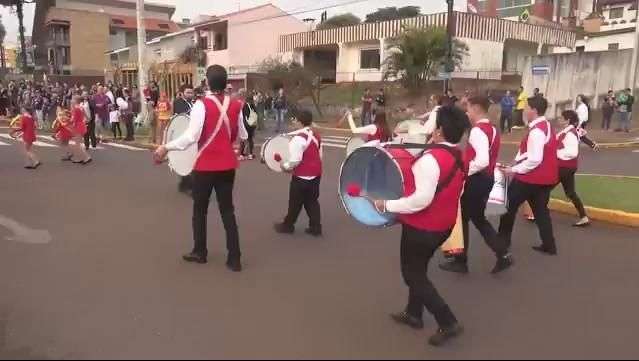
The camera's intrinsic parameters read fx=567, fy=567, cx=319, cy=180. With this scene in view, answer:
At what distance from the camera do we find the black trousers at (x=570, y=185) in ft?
24.4

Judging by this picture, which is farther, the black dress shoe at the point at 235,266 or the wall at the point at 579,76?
the wall at the point at 579,76

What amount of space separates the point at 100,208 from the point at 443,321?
6154 mm

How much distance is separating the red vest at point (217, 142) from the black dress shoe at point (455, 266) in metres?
2.38

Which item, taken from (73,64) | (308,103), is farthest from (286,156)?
(73,64)

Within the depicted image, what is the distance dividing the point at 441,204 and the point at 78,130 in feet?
36.9

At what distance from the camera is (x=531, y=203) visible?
632 cm

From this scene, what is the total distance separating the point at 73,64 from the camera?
66375 millimetres

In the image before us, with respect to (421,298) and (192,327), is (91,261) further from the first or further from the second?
(421,298)

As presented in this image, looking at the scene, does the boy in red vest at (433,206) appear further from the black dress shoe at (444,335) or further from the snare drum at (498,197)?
the snare drum at (498,197)

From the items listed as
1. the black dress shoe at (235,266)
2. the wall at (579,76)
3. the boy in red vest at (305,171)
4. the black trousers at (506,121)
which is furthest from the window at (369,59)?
the black dress shoe at (235,266)

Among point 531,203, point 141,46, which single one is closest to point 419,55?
point 141,46

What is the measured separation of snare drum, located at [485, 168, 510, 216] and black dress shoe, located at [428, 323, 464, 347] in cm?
219

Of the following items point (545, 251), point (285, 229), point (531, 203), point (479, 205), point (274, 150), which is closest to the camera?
point (479, 205)

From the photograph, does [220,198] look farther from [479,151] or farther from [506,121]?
[506,121]
